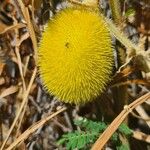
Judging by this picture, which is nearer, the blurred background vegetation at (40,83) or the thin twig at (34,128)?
the blurred background vegetation at (40,83)

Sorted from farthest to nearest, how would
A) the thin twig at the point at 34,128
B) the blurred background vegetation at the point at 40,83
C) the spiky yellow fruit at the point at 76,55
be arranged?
the thin twig at the point at 34,128, the blurred background vegetation at the point at 40,83, the spiky yellow fruit at the point at 76,55

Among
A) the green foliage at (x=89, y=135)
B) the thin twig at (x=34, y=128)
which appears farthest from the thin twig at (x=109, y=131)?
the thin twig at (x=34, y=128)

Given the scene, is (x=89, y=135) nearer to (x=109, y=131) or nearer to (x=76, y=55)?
(x=109, y=131)

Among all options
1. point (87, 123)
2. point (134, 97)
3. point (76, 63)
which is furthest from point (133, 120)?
point (76, 63)

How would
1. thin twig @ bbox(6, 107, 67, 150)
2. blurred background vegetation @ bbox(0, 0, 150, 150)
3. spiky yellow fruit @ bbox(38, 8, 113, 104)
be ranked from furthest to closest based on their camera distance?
1. thin twig @ bbox(6, 107, 67, 150)
2. blurred background vegetation @ bbox(0, 0, 150, 150)
3. spiky yellow fruit @ bbox(38, 8, 113, 104)

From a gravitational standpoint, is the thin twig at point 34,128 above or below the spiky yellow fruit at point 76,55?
below

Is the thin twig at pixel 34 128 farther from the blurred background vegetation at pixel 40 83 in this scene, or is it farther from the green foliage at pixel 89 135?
the green foliage at pixel 89 135

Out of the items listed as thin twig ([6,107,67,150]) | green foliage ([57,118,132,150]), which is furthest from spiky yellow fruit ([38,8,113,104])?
thin twig ([6,107,67,150])

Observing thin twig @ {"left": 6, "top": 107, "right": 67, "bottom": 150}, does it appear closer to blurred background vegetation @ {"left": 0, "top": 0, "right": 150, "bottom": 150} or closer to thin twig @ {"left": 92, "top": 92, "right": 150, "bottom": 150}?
blurred background vegetation @ {"left": 0, "top": 0, "right": 150, "bottom": 150}

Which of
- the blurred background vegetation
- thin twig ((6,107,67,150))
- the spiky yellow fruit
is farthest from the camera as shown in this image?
thin twig ((6,107,67,150))

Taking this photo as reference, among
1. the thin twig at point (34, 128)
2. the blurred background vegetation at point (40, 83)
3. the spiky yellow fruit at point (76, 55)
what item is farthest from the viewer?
the thin twig at point (34, 128)
